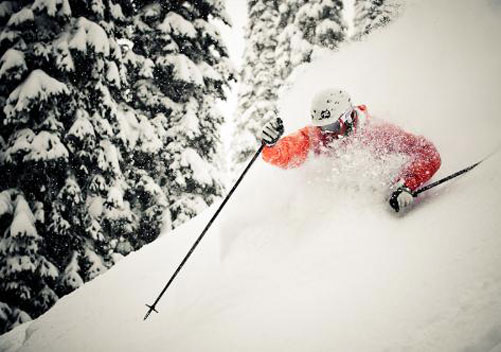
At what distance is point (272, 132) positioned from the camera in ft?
12.0

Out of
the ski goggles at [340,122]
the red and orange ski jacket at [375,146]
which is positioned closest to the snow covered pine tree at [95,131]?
the red and orange ski jacket at [375,146]

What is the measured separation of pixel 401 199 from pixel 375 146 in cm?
92

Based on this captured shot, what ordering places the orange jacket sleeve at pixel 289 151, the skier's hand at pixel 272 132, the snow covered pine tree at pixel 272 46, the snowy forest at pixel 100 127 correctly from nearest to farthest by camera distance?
the skier's hand at pixel 272 132 < the orange jacket sleeve at pixel 289 151 < the snowy forest at pixel 100 127 < the snow covered pine tree at pixel 272 46

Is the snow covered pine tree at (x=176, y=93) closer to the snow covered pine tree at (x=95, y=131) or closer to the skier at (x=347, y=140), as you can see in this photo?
the snow covered pine tree at (x=95, y=131)

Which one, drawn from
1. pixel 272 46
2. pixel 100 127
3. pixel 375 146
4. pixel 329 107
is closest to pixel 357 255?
pixel 375 146

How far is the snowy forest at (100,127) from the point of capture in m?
6.48

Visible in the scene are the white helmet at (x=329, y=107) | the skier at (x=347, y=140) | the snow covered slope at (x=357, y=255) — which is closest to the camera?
the snow covered slope at (x=357, y=255)

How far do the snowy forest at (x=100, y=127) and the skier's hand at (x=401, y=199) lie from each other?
651 centimetres

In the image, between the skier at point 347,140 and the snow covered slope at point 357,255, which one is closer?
the snow covered slope at point 357,255

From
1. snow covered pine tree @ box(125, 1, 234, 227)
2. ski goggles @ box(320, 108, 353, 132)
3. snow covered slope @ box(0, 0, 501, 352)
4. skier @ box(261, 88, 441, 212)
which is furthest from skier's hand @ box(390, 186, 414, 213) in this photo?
snow covered pine tree @ box(125, 1, 234, 227)

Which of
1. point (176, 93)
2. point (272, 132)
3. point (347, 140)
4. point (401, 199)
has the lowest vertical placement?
point (401, 199)

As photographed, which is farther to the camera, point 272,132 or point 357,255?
point 272,132

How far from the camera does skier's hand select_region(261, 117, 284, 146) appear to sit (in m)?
3.67

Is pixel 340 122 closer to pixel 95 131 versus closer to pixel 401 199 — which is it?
pixel 401 199
